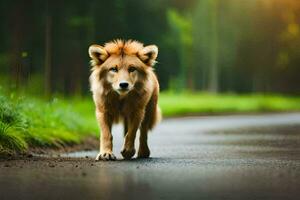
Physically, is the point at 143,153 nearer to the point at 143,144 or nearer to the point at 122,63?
the point at 143,144

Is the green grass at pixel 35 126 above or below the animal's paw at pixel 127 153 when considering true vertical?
above

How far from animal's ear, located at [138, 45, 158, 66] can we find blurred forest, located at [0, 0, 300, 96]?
83.4ft

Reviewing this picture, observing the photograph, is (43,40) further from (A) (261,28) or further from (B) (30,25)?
(A) (261,28)

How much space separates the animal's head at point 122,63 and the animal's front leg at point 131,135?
56cm

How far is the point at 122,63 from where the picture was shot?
46.9ft

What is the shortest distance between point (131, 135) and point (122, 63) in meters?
1.26

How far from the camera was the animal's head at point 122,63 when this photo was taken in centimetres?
1412

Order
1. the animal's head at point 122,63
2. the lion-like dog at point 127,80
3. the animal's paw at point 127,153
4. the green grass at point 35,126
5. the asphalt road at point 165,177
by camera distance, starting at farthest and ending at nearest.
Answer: the green grass at point 35,126 < the animal's paw at point 127,153 < the lion-like dog at point 127,80 < the animal's head at point 122,63 < the asphalt road at point 165,177

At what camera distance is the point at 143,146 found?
1524 cm

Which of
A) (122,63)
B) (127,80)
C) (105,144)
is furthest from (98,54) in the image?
(105,144)

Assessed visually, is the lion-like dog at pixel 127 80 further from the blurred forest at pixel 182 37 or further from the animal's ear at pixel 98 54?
the blurred forest at pixel 182 37

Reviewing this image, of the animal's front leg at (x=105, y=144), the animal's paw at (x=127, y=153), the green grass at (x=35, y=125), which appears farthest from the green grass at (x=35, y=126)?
the animal's paw at (x=127, y=153)

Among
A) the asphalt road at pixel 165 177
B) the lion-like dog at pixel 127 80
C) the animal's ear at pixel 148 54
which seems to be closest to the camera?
the asphalt road at pixel 165 177

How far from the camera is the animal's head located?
46.3 feet
